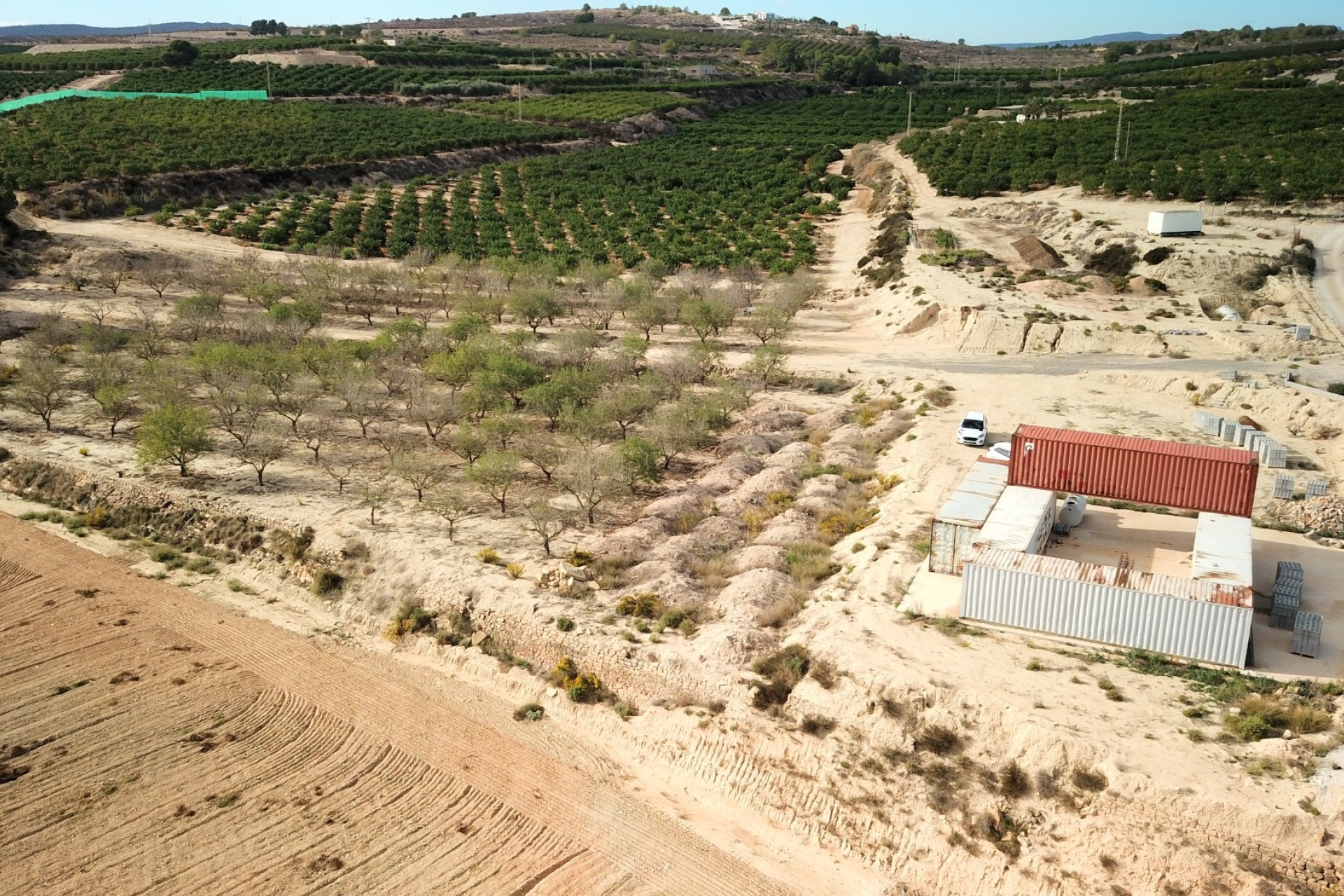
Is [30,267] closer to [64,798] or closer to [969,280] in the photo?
[64,798]

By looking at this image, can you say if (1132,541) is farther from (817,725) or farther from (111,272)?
(111,272)

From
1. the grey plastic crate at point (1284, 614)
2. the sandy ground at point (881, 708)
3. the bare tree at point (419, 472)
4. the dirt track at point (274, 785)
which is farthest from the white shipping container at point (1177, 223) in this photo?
the dirt track at point (274, 785)

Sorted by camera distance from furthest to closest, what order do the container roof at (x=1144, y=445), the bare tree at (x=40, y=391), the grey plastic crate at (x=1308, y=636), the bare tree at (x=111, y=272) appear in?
the bare tree at (x=111, y=272), the bare tree at (x=40, y=391), the container roof at (x=1144, y=445), the grey plastic crate at (x=1308, y=636)

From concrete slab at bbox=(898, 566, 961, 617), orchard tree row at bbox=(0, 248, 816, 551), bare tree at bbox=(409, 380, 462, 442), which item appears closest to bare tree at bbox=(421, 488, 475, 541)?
orchard tree row at bbox=(0, 248, 816, 551)

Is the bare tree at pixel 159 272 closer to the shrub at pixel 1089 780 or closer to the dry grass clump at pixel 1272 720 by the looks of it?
the shrub at pixel 1089 780

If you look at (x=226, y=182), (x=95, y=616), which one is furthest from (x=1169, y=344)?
(x=226, y=182)

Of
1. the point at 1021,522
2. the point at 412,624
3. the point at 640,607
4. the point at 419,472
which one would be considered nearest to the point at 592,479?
the point at 419,472
